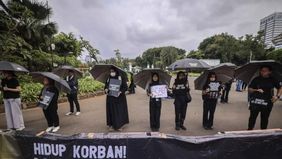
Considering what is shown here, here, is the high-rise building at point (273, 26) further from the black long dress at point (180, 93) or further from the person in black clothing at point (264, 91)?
the person in black clothing at point (264, 91)

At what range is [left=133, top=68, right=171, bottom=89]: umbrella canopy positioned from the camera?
19.4 feet

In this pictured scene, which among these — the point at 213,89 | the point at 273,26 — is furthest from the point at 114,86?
the point at 273,26

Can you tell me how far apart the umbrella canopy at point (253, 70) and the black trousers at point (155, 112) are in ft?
7.05

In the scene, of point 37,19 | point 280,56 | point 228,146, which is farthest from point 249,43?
point 228,146

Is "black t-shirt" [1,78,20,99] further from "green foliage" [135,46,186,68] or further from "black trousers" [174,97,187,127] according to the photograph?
"green foliage" [135,46,186,68]

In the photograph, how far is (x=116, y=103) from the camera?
6.01 metres

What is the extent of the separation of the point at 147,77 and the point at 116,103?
115 centimetres

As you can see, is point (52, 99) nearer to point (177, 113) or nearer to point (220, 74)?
point (177, 113)

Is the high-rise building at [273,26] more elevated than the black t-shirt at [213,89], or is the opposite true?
the high-rise building at [273,26]

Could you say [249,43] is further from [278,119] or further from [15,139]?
[15,139]

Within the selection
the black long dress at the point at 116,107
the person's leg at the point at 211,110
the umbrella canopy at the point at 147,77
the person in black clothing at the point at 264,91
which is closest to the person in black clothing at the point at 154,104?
the umbrella canopy at the point at 147,77

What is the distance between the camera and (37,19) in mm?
16688

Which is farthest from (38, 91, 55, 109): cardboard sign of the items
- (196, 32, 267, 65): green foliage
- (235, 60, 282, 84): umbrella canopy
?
(196, 32, 267, 65): green foliage

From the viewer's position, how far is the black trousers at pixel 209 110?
6.09 metres
